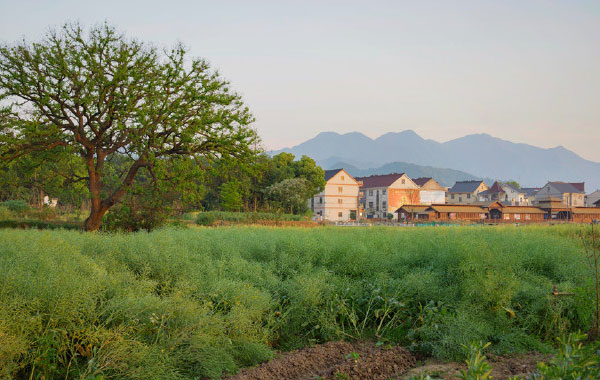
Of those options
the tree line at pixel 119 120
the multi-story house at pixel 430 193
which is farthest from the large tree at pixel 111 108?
the multi-story house at pixel 430 193

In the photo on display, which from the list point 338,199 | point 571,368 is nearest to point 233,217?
point 571,368

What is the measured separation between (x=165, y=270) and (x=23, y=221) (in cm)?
1690

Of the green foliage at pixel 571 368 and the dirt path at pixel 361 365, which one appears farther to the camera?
the dirt path at pixel 361 365

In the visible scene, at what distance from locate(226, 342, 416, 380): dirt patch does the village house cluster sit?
4531cm

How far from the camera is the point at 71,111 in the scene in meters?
16.5

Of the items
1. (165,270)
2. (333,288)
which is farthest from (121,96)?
(333,288)

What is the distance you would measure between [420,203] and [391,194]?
232 inches

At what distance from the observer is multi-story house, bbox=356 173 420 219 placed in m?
67.4

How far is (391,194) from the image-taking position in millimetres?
67375

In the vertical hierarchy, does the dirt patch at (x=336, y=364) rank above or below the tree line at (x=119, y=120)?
below

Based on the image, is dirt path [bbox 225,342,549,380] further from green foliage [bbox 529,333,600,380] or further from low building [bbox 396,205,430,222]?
low building [bbox 396,205,430,222]

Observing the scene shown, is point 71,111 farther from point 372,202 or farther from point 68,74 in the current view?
point 372,202

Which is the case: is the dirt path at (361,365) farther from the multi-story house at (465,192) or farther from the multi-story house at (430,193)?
the multi-story house at (465,192)

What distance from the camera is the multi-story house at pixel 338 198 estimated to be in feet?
206
